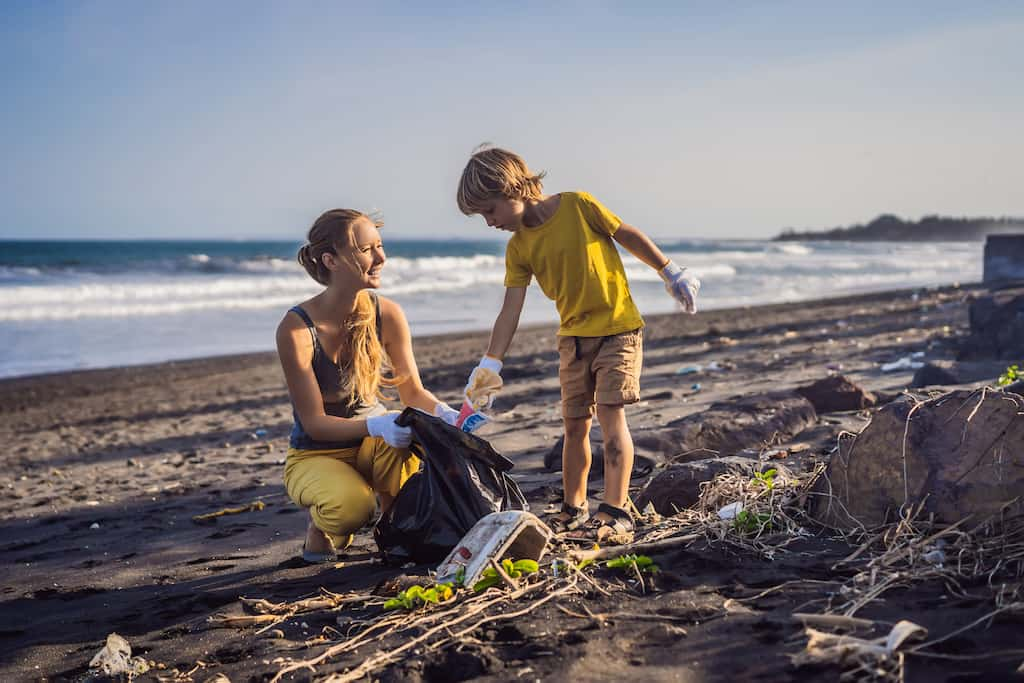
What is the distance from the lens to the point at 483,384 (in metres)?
3.53

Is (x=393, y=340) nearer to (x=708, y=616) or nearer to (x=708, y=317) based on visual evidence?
(x=708, y=616)

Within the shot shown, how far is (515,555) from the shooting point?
281cm

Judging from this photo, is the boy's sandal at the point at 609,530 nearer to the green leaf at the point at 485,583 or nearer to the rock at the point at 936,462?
the green leaf at the point at 485,583

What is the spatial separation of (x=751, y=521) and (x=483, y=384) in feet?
3.98

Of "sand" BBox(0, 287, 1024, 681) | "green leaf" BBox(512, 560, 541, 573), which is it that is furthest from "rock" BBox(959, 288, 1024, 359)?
"green leaf" BBox(512, 560, 541, 573)

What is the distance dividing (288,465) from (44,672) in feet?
3.97

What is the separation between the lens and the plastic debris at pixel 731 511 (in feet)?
9.70

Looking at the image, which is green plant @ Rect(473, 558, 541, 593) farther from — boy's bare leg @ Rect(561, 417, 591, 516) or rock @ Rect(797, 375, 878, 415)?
rock @ Rect(797, 375, 878, 415)

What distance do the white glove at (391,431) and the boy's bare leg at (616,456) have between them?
80cm

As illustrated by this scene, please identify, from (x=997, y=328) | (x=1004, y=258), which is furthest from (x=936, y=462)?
(x=1004, y=258)

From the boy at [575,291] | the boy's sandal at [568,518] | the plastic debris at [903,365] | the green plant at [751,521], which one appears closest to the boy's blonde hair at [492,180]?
the boy at [575,291]

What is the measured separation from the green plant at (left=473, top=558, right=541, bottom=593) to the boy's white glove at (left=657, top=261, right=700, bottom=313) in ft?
5.09

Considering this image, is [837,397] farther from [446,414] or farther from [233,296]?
[233,296]

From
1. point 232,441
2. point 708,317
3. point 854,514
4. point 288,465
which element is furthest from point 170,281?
point 854,514
